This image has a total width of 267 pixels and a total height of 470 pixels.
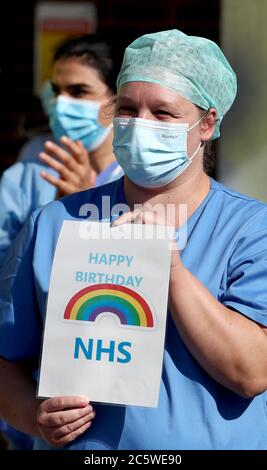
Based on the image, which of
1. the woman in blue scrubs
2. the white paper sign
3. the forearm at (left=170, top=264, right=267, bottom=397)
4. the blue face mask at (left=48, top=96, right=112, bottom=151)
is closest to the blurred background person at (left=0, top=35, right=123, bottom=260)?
the blue face mask at (left=48, top=96, right=112, bottom=151)

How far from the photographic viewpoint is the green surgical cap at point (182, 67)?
2.50 m

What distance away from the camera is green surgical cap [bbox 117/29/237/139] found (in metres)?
2.50

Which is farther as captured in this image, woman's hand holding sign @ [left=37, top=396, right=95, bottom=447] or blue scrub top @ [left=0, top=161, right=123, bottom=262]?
blue scrub top @ [left=0, top=161, right=123, bottom=262]

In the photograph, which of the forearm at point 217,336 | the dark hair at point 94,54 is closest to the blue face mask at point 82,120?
the dark hair at point 94,54

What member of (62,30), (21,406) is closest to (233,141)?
(62,30)

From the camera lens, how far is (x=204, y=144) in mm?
2684

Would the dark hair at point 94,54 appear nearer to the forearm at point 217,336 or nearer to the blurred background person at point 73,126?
the blurred background person at point 73,126

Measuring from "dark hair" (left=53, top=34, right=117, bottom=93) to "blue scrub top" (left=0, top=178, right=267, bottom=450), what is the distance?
1.55 m

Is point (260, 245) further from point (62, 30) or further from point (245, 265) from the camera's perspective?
point (62, 30)

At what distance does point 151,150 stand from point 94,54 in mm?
1687

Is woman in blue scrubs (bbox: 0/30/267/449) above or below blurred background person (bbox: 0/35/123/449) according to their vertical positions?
above

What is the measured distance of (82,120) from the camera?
403cm

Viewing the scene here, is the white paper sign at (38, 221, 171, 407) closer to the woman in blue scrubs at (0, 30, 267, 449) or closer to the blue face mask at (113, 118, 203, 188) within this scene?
the woman in blue scrubs at (0, 30, 267, 449)
